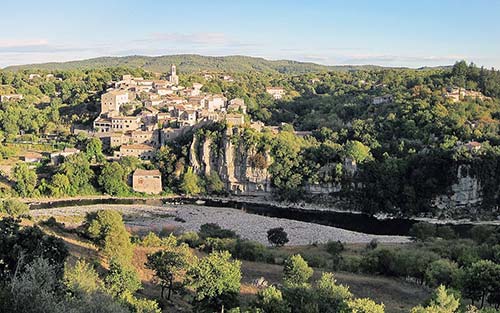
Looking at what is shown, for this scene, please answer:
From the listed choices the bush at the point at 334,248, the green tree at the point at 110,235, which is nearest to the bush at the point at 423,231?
the bush at the point at 334,248

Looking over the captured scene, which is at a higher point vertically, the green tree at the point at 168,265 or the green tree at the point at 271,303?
the green tree at the point at 271,303

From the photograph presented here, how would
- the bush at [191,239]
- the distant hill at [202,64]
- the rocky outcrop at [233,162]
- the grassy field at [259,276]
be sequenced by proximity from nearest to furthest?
the grassy field at [259,276] < the bush at [191,239] < the rocky outcrop at [233,162] < the distant hill at [202,64]

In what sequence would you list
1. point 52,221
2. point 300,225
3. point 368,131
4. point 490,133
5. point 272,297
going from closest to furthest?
point 272,297 → point 52,221 → point 300,225 → point 490,133 → point 368,131

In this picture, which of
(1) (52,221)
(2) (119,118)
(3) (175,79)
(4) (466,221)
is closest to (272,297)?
(1) (52,221)

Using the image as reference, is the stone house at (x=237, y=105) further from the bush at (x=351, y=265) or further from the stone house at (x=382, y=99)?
the bush at (x=351, y=265)

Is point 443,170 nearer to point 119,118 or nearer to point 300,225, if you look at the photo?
point 300,225

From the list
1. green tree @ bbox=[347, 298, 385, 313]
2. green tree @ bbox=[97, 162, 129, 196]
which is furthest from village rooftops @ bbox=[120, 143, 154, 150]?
green tree @ bbox=[347, 298, 385, 313]
